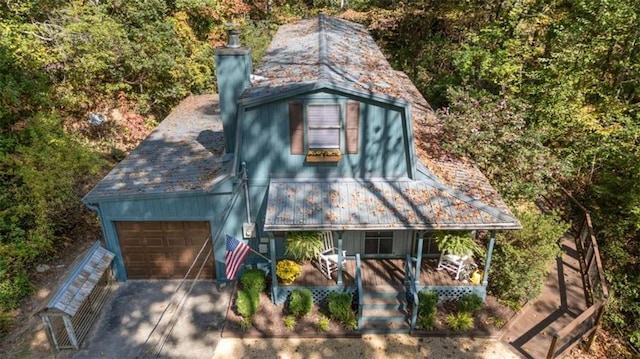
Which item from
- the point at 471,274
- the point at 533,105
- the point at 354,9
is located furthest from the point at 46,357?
the point at 354,9

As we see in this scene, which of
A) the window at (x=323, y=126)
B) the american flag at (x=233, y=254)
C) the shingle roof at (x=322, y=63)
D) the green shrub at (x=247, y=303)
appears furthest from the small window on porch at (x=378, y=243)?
the shingle roof at (x=322, y=63)

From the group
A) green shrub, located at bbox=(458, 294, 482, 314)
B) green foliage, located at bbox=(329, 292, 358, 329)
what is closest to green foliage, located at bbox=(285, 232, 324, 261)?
green foliage, located at bbox=(329, 292, 358, 329)

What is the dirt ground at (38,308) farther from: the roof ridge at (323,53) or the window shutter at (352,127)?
the roof ridge at (323,53)

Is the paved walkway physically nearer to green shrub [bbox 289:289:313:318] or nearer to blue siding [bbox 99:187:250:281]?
green shrub [bbox 289:289:313:318]

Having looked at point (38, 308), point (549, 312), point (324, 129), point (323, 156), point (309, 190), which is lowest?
point (549, 312)

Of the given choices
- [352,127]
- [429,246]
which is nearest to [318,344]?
[429,246]

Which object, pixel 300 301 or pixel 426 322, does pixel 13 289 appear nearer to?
pixel 300 301
